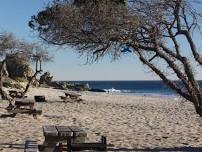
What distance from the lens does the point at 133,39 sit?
11.4 meters

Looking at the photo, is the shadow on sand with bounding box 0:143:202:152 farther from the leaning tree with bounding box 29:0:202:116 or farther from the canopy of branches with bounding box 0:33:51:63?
the canopy of branches with bounding box 0:33:51:63

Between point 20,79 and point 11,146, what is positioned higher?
point 20,79

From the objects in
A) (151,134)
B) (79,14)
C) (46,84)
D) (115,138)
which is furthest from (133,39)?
(46,84)

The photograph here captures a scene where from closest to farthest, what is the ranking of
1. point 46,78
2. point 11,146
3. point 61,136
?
1. point 61,136
2. point 11,146
3. point 46,78

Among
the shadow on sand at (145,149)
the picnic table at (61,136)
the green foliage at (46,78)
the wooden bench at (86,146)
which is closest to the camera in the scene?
the wooden bench at (86,146)

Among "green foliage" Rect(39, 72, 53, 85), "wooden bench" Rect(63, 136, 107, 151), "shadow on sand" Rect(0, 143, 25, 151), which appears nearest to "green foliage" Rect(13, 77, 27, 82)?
"green foliage" Rect(39, 72, 53, 85)

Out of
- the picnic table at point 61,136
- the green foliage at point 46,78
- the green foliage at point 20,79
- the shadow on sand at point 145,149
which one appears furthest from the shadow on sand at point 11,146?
the green foliage at point 46,78

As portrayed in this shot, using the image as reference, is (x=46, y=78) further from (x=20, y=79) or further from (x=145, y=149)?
(x=145, y=149)

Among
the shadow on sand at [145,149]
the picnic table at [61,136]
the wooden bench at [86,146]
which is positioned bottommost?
the shadow on sand at [145,149]

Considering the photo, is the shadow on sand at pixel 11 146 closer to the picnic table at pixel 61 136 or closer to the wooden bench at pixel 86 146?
the picnic table at pixel 61 136

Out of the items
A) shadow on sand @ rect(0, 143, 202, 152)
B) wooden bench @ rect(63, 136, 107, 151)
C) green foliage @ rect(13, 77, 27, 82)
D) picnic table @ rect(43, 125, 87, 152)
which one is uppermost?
green foliage @ rect(13, 77, 27, 82)

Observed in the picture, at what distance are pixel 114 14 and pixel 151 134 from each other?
558cm

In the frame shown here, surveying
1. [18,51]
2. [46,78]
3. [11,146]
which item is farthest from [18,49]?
[46,78]

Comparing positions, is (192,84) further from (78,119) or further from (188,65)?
(78,119)
